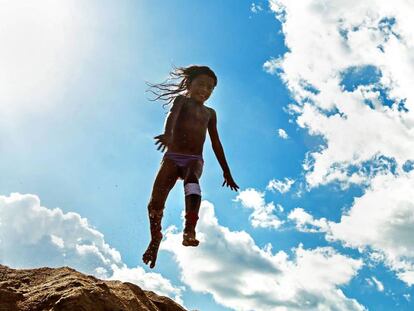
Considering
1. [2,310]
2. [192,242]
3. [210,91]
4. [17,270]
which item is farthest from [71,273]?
[210,91]

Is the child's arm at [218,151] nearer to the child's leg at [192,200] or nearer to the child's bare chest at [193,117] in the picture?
the child's bare chest at [193,117]

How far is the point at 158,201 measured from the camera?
24.3 feet

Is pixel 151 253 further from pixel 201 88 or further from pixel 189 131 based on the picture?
pixel 201 88

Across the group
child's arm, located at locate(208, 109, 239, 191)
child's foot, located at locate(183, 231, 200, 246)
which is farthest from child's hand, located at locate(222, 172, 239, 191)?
child's foot, located at locate(183, 231, 200, 246)

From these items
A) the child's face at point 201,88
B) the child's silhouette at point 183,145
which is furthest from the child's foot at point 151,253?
the child's face at point 201,88

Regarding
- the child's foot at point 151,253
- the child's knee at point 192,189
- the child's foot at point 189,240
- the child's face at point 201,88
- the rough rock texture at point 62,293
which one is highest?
the child's face at point 201,88

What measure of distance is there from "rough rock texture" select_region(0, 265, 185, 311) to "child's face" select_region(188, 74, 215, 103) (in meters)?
3.09

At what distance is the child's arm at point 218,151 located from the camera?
25.7 ft

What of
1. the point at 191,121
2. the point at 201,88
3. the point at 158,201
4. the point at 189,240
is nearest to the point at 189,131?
the point at 191,121

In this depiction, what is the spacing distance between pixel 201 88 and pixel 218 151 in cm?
108

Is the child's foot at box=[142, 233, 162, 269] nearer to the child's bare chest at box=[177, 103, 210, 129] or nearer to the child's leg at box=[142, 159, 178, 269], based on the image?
the child's leg at box=[142, 159, 178, 269]

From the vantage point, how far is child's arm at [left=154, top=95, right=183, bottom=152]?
6996 mm

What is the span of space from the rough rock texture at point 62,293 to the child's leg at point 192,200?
98 cm

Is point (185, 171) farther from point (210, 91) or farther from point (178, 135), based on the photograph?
point (210, 91)
